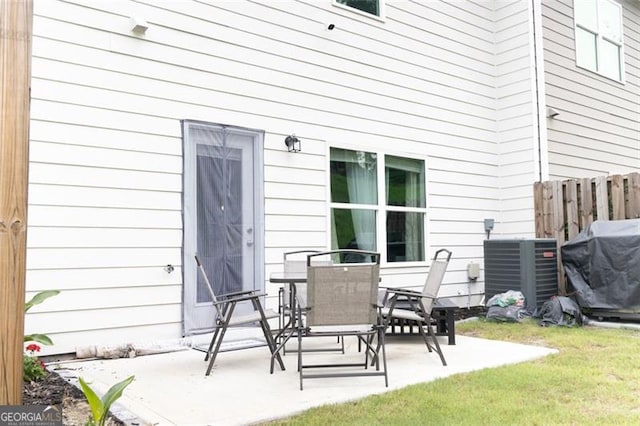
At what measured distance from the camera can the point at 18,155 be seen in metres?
1.49

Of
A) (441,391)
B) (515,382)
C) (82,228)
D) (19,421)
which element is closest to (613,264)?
(515,382)

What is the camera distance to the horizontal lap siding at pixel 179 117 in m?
4.27

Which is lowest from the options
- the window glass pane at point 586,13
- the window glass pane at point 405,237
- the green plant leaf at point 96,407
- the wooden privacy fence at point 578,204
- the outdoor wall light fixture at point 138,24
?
the green plant leaf at point 96,407

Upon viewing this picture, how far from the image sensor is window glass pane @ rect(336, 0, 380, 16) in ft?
21.0

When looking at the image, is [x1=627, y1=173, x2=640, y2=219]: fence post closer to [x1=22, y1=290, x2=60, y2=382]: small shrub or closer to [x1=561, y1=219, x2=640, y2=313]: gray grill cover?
[x1=561, y1=219, x2=640, y2=313]: gray grill cover

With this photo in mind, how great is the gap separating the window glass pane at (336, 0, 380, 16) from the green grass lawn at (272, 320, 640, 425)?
4.67m

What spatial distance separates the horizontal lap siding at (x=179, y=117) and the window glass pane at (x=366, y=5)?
152 millimetres

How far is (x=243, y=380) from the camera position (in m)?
3.58

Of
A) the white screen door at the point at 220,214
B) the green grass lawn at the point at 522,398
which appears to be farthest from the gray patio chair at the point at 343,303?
the white screen door at the point at 220,214

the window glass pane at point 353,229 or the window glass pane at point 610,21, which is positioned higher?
the window glass pane at point 610,21

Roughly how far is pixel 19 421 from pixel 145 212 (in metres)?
3.18

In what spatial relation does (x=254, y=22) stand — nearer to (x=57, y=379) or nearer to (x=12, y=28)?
(x=57, y=379)

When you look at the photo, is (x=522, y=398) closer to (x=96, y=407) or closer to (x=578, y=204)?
(x=96, y=407)

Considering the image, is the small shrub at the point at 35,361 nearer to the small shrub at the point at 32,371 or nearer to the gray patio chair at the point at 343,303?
the small shrub at the point at 32,371
